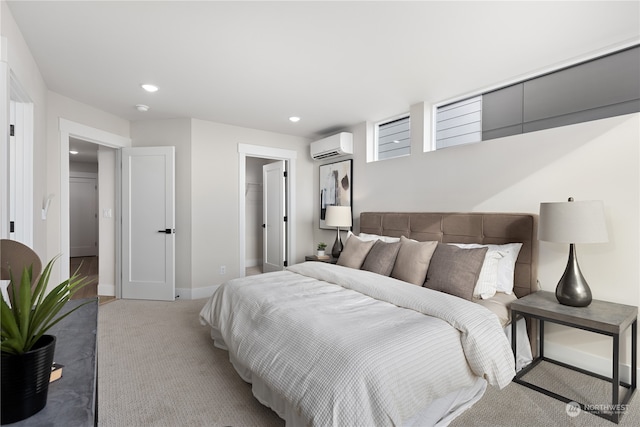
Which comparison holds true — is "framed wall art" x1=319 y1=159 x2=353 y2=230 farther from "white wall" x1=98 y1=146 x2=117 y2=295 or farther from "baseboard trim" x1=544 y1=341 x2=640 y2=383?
"white wall" x1=98 y1=146 x2=117 y2=295

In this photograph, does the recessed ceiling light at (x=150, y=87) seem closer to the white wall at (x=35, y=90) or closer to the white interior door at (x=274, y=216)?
the white wall at (x=35, y=90)

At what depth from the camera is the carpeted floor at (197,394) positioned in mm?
1826

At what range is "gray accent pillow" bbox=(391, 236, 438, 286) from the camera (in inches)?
104

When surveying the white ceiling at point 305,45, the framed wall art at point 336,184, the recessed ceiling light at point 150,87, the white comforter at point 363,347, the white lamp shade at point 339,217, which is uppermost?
the white ceiling at point 305,45

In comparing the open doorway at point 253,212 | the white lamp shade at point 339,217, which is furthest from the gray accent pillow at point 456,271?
the open doorway at point 253,212

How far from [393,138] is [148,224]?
3.46 m

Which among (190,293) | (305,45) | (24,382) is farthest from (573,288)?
(190,293)

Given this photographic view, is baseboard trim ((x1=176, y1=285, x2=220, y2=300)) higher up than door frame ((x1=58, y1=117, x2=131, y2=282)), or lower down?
lower down

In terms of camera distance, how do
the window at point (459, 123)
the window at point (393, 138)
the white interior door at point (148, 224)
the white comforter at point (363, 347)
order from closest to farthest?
the white comforter at point (363, 347), the window at point (459, 123), the window at point (393, 138), the white interior door at point (148, 224)

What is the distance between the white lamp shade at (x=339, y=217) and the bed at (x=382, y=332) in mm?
1202

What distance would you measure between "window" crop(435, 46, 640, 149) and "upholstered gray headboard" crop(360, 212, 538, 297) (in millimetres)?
848

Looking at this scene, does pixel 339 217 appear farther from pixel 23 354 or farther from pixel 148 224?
pixel 23 354

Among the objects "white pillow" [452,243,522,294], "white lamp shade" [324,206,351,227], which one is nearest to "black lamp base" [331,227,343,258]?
"white lamp shade" [324,206,351,227]

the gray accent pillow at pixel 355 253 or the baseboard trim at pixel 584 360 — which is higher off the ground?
the gray accent pillow at pixel 355 253
